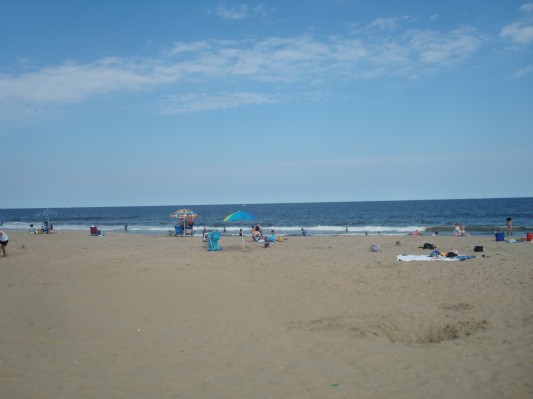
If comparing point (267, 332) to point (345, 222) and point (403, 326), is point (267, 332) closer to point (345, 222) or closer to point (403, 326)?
point (403, 326)

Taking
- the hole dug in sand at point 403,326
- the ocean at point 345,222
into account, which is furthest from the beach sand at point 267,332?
the ocean at point 345,222

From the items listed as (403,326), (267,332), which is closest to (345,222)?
(403,326)

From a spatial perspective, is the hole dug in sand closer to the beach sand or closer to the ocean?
the beach sand

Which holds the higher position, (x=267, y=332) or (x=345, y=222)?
(x=345, y=222)

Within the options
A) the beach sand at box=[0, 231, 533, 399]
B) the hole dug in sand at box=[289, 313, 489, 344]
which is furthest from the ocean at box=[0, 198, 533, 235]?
the hole dug in sand at box=[289, 313, 489, 344]

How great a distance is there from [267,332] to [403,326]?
2.54 meters

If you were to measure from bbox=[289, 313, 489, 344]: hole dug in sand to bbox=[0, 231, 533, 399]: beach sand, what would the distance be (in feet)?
0.12

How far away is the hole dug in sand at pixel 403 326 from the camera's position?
6.88 metres

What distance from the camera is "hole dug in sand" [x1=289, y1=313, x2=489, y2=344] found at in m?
6.88

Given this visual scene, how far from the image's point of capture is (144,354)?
6.08 meters

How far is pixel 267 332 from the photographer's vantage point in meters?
7.19

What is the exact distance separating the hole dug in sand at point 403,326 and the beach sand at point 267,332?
37 millimetres

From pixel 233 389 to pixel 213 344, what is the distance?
5.41 feet

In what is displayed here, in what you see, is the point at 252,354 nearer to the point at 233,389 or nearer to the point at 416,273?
the point at 233,389
